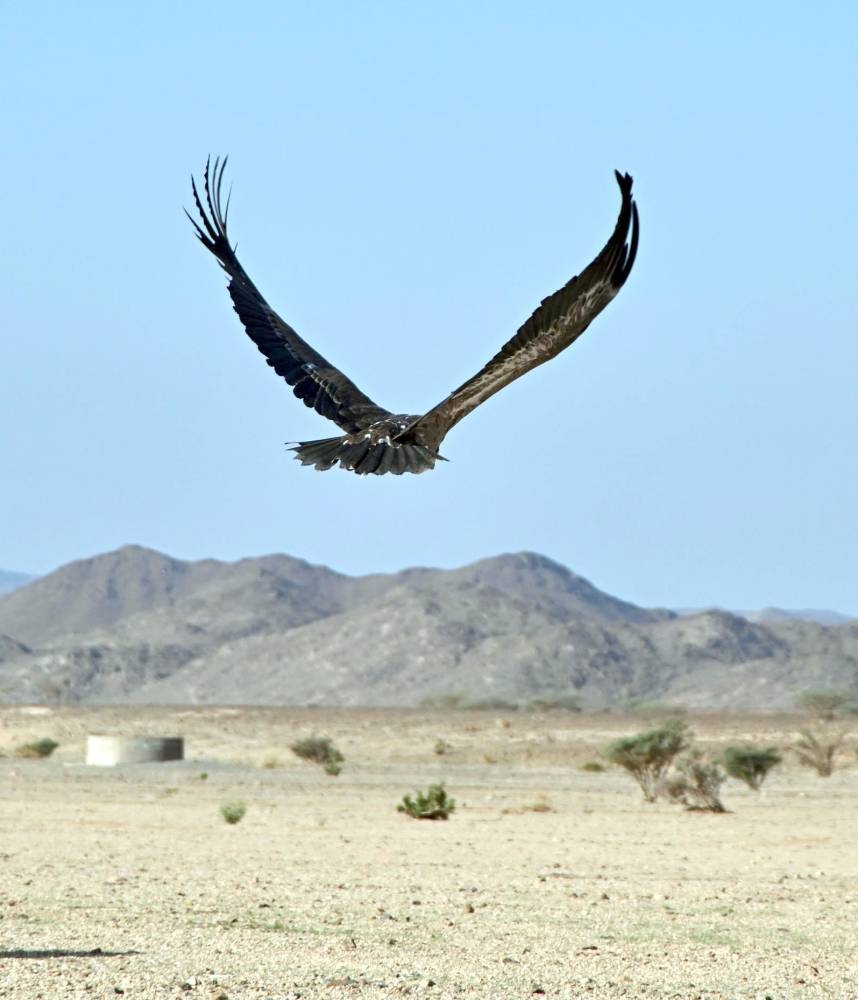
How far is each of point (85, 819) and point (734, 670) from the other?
68232mm

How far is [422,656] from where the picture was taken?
318 ft

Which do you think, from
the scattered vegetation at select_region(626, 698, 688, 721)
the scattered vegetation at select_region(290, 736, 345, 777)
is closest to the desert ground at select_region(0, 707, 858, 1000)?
the scattered vegetation at select_region(290, 736, 345, 777)

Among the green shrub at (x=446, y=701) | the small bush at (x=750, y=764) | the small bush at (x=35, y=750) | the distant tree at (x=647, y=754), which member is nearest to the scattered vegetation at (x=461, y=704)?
the green shrub at (x=446, y=701)

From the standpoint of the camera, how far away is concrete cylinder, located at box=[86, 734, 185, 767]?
42.8 metres

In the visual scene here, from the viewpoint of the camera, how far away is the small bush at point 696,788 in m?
30.9

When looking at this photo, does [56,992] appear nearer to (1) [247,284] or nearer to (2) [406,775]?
(1) [247,284]

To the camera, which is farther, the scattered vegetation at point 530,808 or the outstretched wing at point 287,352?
the scattered vegetation at point 530,808

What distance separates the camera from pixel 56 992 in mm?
10781

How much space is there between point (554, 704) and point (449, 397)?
66.2 meters

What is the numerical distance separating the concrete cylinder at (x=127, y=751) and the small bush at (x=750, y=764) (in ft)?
43.5

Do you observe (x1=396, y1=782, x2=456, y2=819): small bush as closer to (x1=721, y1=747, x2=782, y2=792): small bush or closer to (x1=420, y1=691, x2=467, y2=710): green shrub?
(x1=721, y1=747, x2=782, y2=792): small bush

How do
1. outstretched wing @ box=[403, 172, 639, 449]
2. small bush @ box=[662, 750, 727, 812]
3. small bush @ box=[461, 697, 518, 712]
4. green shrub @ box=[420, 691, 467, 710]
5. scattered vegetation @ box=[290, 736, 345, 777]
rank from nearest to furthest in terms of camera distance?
outstretched wing @ box=[403, 172, 639, 449] → small bush @ box=[662, 750, 727, 812] → scattered vegetation @ box=[290, 736, 345, 777] → small bush @ box=[461, 697, 518, 712] → green shrub @ box=[420, 691, 467, 710]

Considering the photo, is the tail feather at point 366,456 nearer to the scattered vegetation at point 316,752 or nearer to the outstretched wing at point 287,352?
the outstretched wing at point 287,352

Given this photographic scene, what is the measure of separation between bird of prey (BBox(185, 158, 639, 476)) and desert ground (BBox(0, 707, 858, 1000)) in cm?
301
